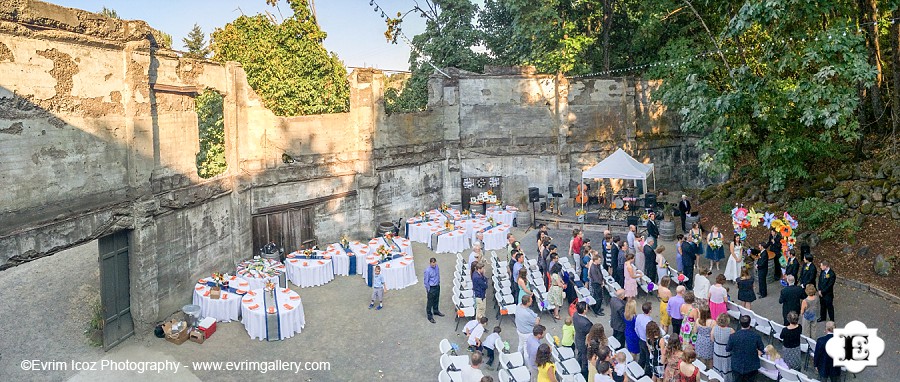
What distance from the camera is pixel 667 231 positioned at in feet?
66.5

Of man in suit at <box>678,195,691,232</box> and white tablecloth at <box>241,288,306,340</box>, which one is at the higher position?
man in suit at <box>678,195,691,232</box>

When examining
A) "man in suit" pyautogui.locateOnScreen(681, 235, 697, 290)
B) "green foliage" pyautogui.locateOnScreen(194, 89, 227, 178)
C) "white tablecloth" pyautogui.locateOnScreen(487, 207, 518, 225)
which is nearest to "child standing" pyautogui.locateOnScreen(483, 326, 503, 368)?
"man in suit" pyautogui.locateOnScreen(681, 235, 697, 290)

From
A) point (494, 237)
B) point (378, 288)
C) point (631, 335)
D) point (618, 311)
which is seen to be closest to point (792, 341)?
point (631, 335)

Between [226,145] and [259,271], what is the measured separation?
12.2 feet

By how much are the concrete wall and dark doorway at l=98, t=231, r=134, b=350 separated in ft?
0.76

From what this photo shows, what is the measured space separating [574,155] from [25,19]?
1953 cm

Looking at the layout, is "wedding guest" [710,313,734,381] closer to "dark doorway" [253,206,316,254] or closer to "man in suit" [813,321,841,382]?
"man in suit" [813,321,841,382]

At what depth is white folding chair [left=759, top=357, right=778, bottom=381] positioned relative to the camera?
9703 mm

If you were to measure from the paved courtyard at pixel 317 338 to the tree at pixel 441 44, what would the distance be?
642 inches

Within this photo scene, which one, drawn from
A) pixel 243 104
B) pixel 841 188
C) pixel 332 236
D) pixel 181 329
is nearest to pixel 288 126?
pixel 243 104

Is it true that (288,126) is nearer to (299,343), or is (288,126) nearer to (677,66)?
(299,343)

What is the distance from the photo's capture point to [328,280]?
17.2 m

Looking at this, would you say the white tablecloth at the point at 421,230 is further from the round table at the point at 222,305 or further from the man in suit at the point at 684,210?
the man in suit at the point at 684,210

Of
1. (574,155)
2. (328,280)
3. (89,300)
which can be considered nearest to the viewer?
(89,300)
